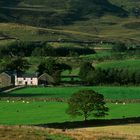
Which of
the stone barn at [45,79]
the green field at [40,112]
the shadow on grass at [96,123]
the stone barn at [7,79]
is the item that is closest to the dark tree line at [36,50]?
the stone barn at [7,79]

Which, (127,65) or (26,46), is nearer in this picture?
(127,65)

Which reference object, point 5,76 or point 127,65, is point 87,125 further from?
point 127,65

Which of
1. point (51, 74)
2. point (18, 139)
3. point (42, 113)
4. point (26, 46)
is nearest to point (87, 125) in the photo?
point (42, 113)

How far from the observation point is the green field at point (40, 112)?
54.4 metres

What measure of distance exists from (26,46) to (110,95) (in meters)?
93.5

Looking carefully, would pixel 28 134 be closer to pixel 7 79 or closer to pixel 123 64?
pixel 7 79

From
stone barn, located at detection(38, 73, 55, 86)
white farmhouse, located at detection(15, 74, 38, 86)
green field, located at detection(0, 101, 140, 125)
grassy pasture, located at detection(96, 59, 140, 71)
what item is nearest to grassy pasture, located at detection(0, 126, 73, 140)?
green field, located at detection(0, 101, 140, 125)

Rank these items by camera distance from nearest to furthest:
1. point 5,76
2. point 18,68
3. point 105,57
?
point 5,76 → point 18,68 → point 105,57

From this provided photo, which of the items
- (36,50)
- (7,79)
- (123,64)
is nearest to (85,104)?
(7,79)

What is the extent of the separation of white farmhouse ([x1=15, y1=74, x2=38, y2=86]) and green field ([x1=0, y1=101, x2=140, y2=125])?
134 feet

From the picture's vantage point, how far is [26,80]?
11688cm

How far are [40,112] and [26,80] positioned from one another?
55.1 meters

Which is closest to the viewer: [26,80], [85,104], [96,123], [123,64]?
[96,123]

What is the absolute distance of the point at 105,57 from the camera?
154 meters
